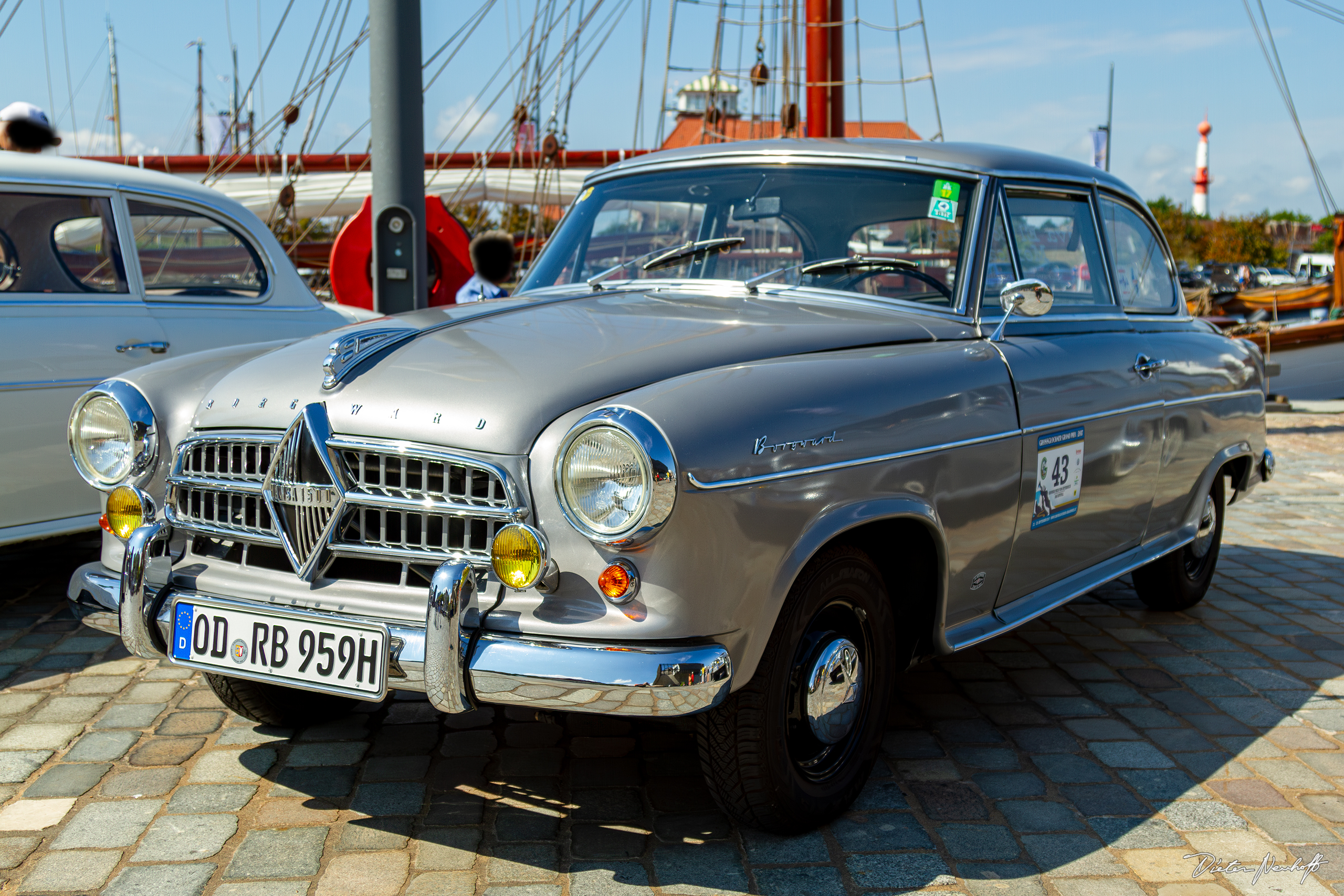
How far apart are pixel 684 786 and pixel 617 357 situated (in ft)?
3.83

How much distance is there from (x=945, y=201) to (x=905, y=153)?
0.75 feet

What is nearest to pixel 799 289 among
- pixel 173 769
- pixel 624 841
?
pixel 624 841

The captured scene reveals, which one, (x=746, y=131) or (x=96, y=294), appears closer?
(x=96, y=294)

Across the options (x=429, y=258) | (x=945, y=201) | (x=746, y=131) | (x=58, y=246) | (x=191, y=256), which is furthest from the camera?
(x=746, y=131)

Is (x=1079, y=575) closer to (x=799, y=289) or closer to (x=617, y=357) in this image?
(x=799, y=289)

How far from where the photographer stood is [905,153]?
3.69 meters

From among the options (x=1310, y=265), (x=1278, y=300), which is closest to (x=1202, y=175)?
(x=1310, y=265)

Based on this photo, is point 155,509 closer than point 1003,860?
No

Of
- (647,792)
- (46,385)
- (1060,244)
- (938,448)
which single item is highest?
(1060,244)

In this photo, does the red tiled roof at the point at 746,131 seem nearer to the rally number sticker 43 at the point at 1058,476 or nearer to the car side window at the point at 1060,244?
the car side window at the point at 1060,244

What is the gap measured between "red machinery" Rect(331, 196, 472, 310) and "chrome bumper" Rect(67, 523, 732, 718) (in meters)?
5.79

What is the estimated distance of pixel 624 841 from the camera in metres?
2.76

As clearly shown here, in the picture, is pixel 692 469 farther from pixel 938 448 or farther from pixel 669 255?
pixel 669 255

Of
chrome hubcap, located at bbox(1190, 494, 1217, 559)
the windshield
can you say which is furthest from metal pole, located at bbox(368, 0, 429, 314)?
chrome hubcap, located at bbox(1190, 494, 1217, 559)
